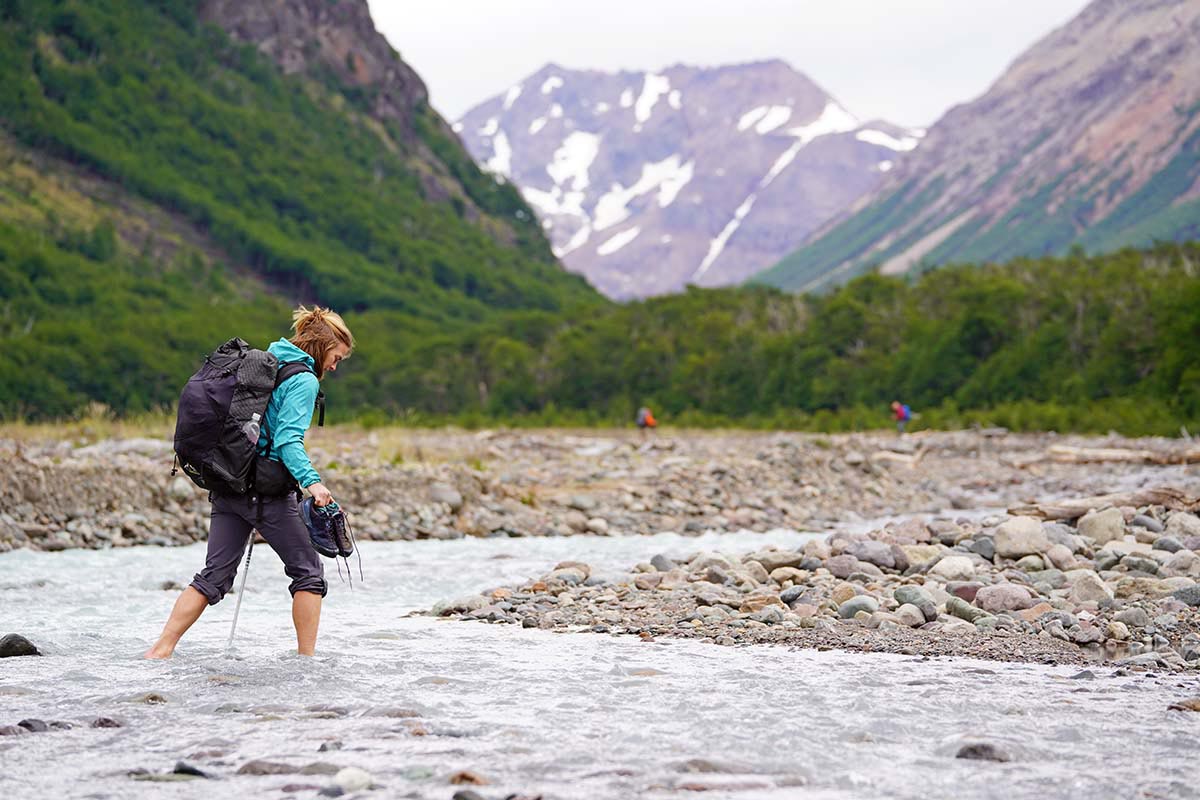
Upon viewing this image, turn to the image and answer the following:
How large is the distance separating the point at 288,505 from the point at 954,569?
620 cm

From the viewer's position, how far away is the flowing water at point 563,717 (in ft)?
17.4

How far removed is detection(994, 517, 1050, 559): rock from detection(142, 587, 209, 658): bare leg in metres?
7.52

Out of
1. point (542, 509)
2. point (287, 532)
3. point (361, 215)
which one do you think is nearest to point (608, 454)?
point (542, 509)

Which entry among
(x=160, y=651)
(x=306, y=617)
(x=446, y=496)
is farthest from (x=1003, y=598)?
(x=446, y=496)

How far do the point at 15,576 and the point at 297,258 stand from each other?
121 m

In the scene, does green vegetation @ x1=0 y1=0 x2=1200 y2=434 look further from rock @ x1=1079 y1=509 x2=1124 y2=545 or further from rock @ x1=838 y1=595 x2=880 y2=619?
rock @ x1=838 y1=595 x2=880 y2=619

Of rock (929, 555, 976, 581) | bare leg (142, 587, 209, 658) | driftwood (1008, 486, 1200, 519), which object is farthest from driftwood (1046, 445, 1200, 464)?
bare leg (142, 587, 209, 658)

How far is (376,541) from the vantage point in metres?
18.1

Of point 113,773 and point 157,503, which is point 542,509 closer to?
point 157,503

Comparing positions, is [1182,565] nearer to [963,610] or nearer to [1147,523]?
[963,610]

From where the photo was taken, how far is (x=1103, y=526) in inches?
527

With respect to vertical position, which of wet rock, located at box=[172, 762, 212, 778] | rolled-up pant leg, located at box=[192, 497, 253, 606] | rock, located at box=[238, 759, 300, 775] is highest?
rolled-up pant leg, located at box=[192, 497, 253, 606]

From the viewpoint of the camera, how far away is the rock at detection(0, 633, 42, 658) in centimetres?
826

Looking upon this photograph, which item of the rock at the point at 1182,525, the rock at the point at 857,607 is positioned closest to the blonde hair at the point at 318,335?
the rock at the point at 857,607
